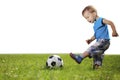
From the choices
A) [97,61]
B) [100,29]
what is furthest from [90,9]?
[97,61]

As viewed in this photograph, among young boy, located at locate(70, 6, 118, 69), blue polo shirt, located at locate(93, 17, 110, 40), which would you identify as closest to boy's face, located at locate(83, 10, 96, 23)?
young boy, located at locate(70, 6, 118, 69)

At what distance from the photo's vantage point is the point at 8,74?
11.8m

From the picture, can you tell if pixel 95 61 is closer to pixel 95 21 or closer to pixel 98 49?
pixel 98 49

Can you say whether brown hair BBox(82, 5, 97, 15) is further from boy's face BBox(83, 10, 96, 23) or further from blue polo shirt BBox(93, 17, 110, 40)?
blue polo shirt BBox(93, 17, 110, 40)

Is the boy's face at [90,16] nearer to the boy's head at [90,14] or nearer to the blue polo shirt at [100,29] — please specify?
the boy's head at [90,14]

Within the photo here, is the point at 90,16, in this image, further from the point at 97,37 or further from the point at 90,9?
the point at 97,37

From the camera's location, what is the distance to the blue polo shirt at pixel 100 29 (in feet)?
43.6

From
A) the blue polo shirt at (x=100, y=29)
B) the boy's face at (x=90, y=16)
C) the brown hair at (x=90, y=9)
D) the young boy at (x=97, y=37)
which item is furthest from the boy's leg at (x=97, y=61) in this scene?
the brown hair at (x=90, y=9)

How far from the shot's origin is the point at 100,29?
43.7ft

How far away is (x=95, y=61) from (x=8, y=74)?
3.22m

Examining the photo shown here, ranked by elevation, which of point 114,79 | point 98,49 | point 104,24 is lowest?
point 114,79

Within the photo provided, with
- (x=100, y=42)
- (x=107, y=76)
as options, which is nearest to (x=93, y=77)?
(x=107, y=76)

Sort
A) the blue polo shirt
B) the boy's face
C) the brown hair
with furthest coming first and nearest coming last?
the boy's face → the brown hair → the blue polo shirt

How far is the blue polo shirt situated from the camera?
13.3 m
